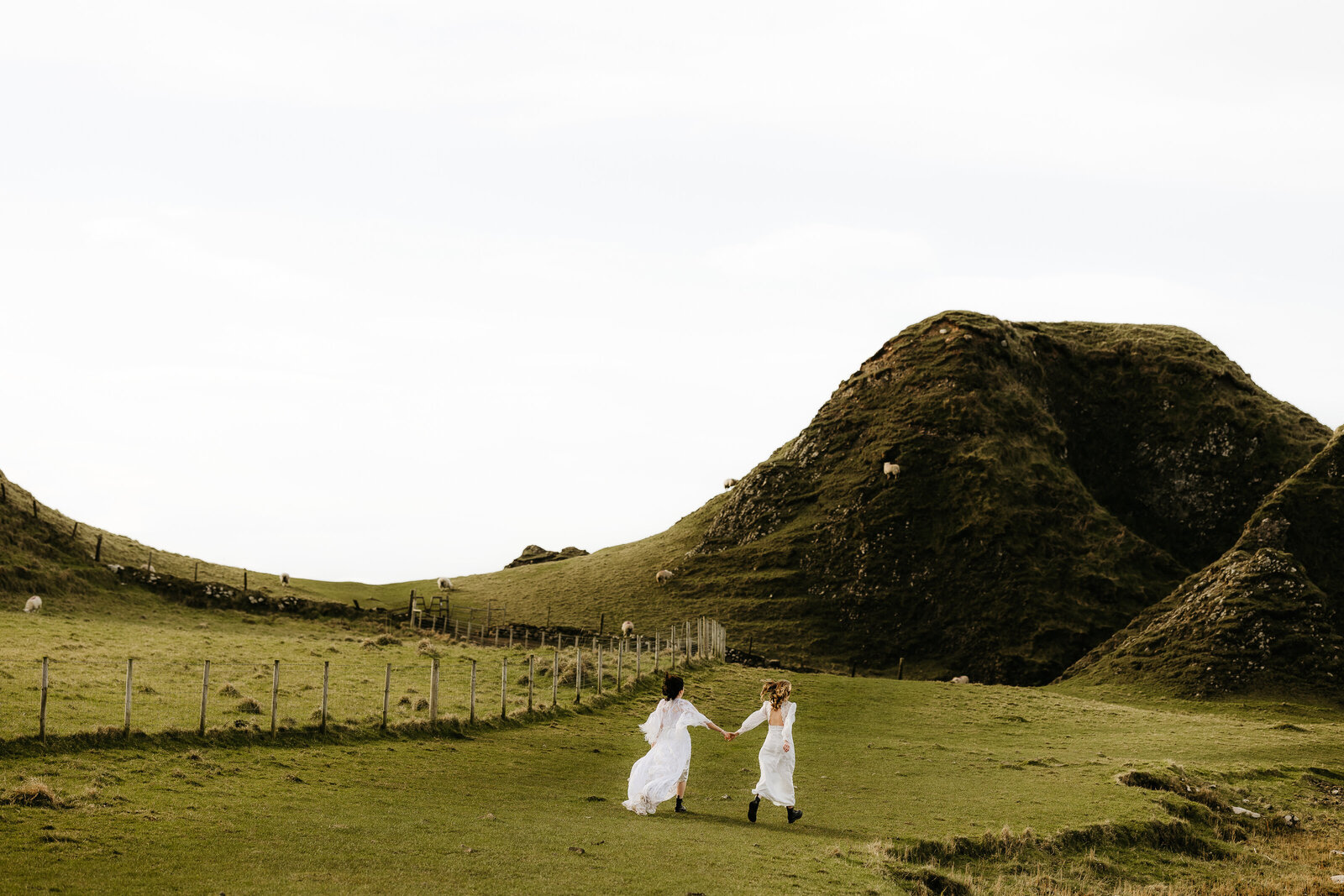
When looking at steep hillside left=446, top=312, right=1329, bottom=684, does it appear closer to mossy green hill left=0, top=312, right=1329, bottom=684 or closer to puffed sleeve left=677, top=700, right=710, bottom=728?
mossy green hill left=0, top=312, right=1329, bottom=684

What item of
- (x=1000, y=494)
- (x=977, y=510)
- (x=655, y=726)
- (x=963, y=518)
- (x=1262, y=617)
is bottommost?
(x=655, y=726)

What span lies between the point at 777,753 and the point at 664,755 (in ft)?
7.52

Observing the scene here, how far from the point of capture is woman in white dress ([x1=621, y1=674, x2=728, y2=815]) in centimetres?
2197

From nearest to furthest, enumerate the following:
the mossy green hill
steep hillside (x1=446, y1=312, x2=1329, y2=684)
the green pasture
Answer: the green pasture, the mossy green hill, steep hillside (x1=446, y1=312, x2=1329, y2=684)

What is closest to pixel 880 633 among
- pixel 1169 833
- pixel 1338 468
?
pixel 1338 468

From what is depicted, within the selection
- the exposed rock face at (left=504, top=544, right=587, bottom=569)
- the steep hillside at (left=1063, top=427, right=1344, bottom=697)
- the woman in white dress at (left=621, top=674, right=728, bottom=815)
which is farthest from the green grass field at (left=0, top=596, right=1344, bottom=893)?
the exposed rock face at (left=504, top=544, right=587, bottom=569)

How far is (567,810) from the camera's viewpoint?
22.6 m

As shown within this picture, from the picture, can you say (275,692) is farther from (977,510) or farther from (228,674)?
(977,510)

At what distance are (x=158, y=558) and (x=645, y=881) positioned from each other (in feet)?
274

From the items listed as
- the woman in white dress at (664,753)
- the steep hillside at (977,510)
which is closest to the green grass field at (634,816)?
the woman in white dress at (664,753)

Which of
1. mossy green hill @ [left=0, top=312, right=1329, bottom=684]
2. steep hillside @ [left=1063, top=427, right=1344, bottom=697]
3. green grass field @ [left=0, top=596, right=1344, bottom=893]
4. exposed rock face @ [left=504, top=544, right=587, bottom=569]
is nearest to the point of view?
green grass field @ [left=0, top=596, right=1344, bottom=893]

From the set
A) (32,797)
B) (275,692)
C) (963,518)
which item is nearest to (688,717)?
(275,692)

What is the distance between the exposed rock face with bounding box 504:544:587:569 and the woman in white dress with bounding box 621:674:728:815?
128029mm

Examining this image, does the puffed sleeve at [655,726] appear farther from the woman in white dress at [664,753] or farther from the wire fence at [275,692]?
the wire fence at [275,692]
